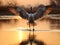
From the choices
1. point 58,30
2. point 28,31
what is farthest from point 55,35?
point 28,31

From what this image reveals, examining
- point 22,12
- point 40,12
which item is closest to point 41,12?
point 40,12

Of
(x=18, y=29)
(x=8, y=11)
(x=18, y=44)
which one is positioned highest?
(x=8, y=11)

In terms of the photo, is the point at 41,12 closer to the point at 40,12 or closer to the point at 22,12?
the point at 40,12

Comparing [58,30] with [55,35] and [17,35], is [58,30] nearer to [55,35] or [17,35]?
[55,35]

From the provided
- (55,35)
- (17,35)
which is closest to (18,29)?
(17,35)

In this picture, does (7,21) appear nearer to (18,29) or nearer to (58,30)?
(18,29)

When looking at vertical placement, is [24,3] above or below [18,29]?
above
